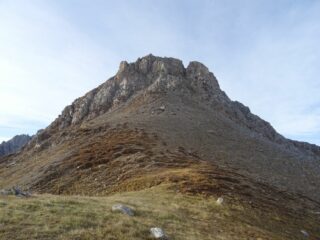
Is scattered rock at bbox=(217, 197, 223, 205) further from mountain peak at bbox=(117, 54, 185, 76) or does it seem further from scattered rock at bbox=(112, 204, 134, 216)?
mountain peak at bbox=(117, 54, 185, 76)

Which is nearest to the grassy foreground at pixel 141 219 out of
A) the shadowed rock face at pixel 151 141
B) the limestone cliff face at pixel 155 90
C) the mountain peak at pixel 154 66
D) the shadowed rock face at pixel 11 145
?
the shadowed rock face at pixel 151 141

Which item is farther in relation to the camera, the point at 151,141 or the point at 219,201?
the point at 151,141

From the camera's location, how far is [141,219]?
2480cm

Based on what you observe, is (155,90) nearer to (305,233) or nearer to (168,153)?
(168,153)

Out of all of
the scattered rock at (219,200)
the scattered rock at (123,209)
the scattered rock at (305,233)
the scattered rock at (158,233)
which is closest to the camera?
the scattered rock at (158,233)

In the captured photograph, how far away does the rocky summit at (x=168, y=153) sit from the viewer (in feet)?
140

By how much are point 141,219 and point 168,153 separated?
34.2 metres

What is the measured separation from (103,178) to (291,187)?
25.6 meters

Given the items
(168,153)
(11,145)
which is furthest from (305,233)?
(11,145)

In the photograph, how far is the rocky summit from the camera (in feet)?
140

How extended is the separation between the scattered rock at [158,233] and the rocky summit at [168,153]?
31.6 feet

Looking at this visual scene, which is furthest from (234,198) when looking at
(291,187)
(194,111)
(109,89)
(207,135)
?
(109,89)

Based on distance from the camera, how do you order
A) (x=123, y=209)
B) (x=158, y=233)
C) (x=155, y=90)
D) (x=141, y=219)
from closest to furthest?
(x=158, y=233), (x=141, y=219), (x=123, y=209), (x=155, y=90)

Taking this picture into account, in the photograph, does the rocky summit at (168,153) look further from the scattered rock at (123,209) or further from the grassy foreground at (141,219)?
the scattered rock at (123,209)
